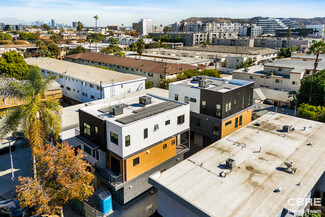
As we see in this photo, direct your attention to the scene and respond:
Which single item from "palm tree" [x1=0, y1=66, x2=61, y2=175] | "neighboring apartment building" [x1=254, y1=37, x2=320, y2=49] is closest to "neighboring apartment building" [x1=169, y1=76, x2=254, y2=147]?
"palm tree" [x1=0, y1=66, x2=61, y2=175]

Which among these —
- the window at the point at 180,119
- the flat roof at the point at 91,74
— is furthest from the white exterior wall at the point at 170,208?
the flat roof at the point at 91,74

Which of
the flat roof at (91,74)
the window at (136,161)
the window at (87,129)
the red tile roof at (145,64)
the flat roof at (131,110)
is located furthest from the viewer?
the red tile roof at (145,64)

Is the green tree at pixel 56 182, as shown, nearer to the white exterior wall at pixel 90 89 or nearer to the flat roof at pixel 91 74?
the white exterior wall at pixel 90 89

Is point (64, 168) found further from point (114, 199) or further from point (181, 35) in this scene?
point (181, 35)

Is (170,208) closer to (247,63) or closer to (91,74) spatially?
(91,74)

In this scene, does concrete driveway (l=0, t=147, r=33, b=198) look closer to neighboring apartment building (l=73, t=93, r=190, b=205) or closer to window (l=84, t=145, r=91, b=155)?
window (l=84, t=145, r=91, b=155)

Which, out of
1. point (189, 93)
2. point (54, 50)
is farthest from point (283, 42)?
point (189, 93)

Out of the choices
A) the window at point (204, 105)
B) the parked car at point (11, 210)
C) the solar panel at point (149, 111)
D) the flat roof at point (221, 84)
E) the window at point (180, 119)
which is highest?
the flat roof at point (221, 84)
